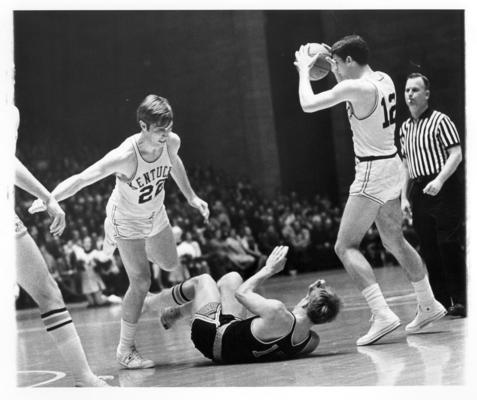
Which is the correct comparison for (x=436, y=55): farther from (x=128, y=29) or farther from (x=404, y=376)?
(x=404, y=376)

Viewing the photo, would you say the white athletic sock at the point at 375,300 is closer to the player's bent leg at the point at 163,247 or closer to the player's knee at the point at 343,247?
the player's knee at the point at 343,247

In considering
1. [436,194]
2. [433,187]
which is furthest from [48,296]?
[436,194]

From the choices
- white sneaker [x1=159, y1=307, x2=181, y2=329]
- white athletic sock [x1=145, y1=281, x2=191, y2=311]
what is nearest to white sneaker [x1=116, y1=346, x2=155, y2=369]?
white sneaker [x1=159, y1=307, x2=181, y2=329]

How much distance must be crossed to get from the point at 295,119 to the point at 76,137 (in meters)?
5.63

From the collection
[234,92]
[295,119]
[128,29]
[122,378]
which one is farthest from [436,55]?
[122,378]

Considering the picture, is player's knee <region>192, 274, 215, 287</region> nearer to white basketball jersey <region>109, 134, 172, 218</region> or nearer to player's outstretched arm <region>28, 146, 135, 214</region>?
white basketball jersey <region>109, 134, 172, 218</region>

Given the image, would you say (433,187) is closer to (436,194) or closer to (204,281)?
(436,194)

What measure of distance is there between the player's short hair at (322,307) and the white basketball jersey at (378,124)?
118cm

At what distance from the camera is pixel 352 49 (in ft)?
19.9

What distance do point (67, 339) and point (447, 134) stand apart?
3.54 metres

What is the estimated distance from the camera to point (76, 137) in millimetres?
21844

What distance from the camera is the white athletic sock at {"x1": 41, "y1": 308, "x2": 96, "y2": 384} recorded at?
4.81 m

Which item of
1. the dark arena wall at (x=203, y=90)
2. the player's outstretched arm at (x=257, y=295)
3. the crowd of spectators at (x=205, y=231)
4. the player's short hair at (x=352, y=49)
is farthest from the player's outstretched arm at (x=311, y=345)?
the dark arena wall at (x=203, y=90)

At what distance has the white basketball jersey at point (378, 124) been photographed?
19.8ft
